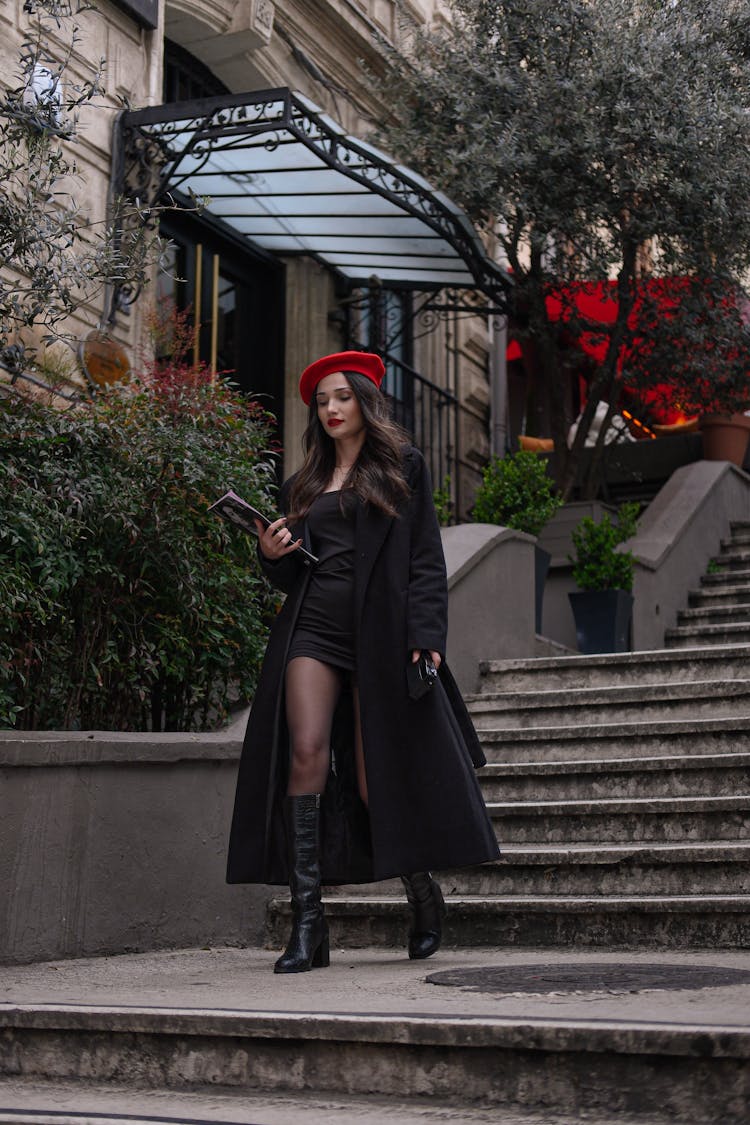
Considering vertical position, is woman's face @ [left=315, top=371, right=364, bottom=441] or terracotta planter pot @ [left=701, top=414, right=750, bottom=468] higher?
terracotta planter pot @ [left=701, top=414, right=750, bottom=468]

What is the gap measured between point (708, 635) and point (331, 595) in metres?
5.55

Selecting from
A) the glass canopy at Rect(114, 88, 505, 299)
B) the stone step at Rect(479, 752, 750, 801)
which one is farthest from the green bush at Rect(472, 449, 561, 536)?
the stone step at Rect(479, 752, 750, 801)

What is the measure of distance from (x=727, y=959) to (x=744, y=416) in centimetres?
1020

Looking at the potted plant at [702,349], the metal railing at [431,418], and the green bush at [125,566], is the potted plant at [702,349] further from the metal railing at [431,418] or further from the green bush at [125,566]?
the green bush at [125,566]

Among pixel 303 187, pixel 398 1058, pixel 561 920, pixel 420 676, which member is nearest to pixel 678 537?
pixel 303 187

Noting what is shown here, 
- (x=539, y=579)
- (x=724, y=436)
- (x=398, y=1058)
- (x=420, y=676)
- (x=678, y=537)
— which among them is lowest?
(x=398, y=1058)

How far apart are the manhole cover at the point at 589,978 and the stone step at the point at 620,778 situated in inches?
65.2

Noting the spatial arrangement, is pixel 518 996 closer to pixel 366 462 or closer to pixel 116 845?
pixel 366 462

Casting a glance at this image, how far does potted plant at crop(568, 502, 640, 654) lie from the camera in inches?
387

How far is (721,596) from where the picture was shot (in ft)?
34.5

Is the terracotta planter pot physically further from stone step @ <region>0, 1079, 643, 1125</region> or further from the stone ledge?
stone step @ <region>0, 1079, 643, 1125</region>

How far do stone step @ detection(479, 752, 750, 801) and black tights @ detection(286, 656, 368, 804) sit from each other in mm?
1754

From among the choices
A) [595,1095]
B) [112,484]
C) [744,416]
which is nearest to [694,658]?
[112,484]

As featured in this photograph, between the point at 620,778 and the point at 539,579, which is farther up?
the point at 539,579
